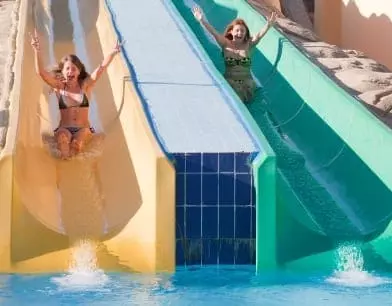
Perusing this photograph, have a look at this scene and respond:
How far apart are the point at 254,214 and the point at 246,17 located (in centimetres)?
495

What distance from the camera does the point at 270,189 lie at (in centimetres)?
433

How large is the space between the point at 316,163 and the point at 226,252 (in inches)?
66.1

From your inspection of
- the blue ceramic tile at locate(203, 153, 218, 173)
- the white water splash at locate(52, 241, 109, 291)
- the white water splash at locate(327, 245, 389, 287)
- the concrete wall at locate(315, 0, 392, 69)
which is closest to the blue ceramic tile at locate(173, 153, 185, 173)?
the blue ceramic tile at locate(203, 153, 218, 173)

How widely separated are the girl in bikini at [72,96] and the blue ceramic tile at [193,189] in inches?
52.5

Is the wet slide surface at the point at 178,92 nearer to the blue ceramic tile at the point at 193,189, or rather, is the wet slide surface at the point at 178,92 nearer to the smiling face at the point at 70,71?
the blue ceramic tile at the point at 193,189

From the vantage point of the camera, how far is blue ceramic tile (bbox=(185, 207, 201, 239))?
4348 mm

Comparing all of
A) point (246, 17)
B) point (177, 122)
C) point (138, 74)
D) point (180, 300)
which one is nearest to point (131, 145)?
point (177, 122)

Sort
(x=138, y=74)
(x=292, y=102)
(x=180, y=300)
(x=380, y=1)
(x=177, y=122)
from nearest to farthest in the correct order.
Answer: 1. (x=180, y=300)
2. (x=177, y=122)
3. (x=138, y=74)
4. (x=292, y=102)
5. (x=380, y=1)

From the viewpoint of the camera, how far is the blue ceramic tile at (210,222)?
172 inches

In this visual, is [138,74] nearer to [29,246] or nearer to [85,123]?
[85,123]

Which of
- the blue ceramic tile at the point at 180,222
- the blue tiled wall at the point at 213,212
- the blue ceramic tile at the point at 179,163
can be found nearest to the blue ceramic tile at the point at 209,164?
the blue tiled wall at the point at 213,212

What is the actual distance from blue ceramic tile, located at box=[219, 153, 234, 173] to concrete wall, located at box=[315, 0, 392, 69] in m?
5.67

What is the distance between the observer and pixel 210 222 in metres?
4.37

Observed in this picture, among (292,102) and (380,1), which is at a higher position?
(380,1)
